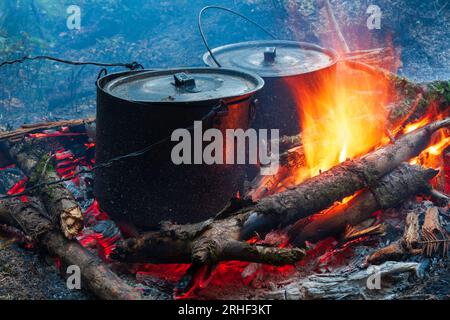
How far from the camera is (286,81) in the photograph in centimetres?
496

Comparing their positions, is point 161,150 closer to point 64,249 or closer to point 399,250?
point 64,249

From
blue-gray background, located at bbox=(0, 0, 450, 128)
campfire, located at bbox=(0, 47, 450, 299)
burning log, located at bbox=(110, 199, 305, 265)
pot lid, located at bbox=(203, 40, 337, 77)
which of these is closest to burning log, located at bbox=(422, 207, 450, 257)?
campfire, located at bbox=(0, 47, 450, 299)

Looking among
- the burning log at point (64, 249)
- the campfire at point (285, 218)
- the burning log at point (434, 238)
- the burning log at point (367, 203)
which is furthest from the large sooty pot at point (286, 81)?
the burning log at point (64, 249)

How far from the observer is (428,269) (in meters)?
3.52

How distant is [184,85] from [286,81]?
159 cm

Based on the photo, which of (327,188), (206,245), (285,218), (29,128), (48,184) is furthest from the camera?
(29,128)

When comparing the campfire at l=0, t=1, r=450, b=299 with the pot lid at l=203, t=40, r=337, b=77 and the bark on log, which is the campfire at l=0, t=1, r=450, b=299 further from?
the pot lid at l=203, t=40, r=337, b=77

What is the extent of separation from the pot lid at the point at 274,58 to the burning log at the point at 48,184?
2453mm

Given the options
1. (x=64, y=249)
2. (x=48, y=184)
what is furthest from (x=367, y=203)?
(x=48, y=184)
